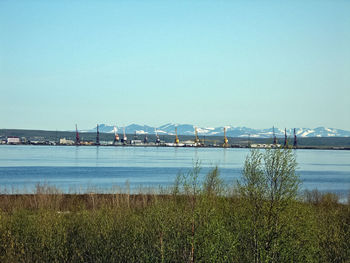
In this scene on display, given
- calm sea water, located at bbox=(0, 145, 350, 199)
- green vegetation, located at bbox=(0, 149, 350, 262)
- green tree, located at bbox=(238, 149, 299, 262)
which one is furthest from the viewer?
calm sea water, located at bbox=(0, 145, 350, 199)

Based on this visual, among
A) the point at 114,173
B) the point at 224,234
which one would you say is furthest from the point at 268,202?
the point at 114,173

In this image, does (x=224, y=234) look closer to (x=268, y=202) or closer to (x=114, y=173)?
(x=268, y=202)

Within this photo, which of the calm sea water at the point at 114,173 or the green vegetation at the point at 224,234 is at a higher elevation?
the green vegetation at the point at 224,234

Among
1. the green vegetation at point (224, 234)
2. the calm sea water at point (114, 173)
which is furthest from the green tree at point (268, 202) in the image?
the calm sea water at point (114, 173)

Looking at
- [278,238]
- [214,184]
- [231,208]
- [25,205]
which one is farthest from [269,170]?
[25,205]

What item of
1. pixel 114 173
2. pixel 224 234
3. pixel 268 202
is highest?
pixel 268 202

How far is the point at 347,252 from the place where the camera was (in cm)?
1295

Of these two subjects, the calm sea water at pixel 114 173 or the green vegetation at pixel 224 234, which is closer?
the green vegetation at pixel 224 234

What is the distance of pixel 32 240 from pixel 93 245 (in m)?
1.74

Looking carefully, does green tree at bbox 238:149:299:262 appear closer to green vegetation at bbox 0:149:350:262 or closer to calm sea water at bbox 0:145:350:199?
green vegetation at bbox 0:149:350:262

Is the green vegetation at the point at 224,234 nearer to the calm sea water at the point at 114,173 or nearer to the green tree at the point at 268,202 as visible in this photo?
the green tree at the point at 268,202

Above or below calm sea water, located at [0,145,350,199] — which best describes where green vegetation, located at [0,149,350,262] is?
above

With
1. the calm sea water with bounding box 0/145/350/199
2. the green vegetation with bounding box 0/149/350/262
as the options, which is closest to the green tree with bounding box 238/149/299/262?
the green vegetation with bounding box 0/149/350/262

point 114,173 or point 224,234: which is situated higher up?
point 224,234
